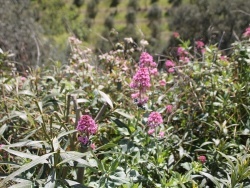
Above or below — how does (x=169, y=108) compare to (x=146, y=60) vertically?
below

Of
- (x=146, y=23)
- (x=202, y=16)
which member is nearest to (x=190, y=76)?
(x=202, y=16)

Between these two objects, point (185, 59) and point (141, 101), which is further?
point (185, 59)

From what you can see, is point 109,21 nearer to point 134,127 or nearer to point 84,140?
point 134,127

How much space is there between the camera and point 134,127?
1772 mm

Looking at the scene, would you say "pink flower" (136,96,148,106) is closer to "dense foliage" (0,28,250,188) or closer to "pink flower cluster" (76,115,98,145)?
"dense foliage" (0,28,250,188)

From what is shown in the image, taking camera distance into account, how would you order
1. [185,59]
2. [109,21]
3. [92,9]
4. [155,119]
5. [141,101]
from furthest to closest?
[92,9]
[109,21]
[185,59]
[141,101]
[155,119]

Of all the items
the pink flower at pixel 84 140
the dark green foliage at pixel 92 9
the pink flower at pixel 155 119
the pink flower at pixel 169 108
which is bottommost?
the dark green foliage at pixel 92 9

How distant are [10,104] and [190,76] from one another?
988mm

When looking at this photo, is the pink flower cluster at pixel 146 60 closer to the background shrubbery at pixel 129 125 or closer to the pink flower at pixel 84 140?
the background shrubbery at pixel 129 125

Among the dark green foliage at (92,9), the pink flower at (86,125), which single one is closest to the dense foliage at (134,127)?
the pink flower at (86,125)

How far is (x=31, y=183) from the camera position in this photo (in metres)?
1.30

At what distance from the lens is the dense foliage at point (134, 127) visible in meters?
1.44

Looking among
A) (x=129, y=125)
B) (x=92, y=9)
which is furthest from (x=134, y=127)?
(x=92, y=9)

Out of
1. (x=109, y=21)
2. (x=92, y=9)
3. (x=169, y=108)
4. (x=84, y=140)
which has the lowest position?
(x=109, y=21)
